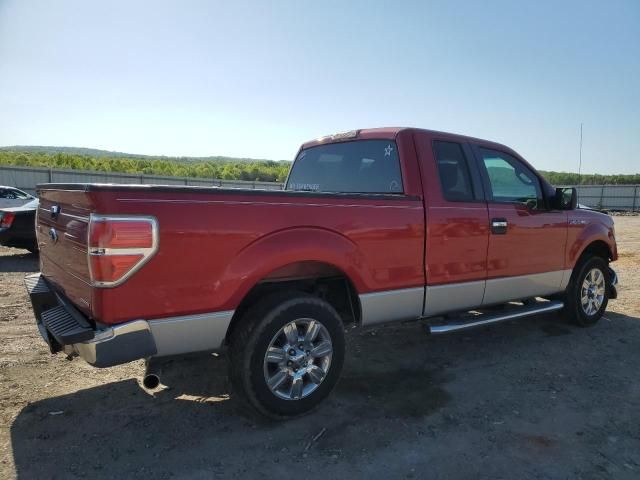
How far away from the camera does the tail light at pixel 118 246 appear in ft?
8.53

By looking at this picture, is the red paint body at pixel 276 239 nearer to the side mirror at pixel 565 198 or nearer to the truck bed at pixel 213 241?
the truck bed at pixel 213 241

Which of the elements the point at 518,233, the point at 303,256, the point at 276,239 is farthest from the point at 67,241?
the point at 518,233

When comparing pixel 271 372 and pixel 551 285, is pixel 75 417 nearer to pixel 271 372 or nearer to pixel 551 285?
pixel 271 372

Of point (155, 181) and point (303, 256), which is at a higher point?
point (155, 181)

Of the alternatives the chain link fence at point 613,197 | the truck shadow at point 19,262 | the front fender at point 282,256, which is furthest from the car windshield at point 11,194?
the chain link fence at point 613,197

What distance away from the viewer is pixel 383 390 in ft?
12.9

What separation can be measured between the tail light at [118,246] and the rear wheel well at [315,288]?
2.80 feet

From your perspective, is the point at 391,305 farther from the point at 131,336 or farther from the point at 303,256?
the point at 131,336

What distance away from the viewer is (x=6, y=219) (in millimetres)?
9250

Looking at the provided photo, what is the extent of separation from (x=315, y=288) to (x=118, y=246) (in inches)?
65.1

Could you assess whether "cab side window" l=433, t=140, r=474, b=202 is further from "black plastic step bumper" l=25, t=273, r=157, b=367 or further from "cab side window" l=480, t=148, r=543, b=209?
"black plastic step bumper" l=25, t=273, r=157, b=367

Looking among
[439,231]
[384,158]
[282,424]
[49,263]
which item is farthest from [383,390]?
[49,263]

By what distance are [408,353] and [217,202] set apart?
2.78 metres

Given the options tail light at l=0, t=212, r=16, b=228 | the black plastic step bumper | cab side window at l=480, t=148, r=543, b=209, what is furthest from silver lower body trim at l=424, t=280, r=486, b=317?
tail light at l=0, t=212, r=16, b=228
